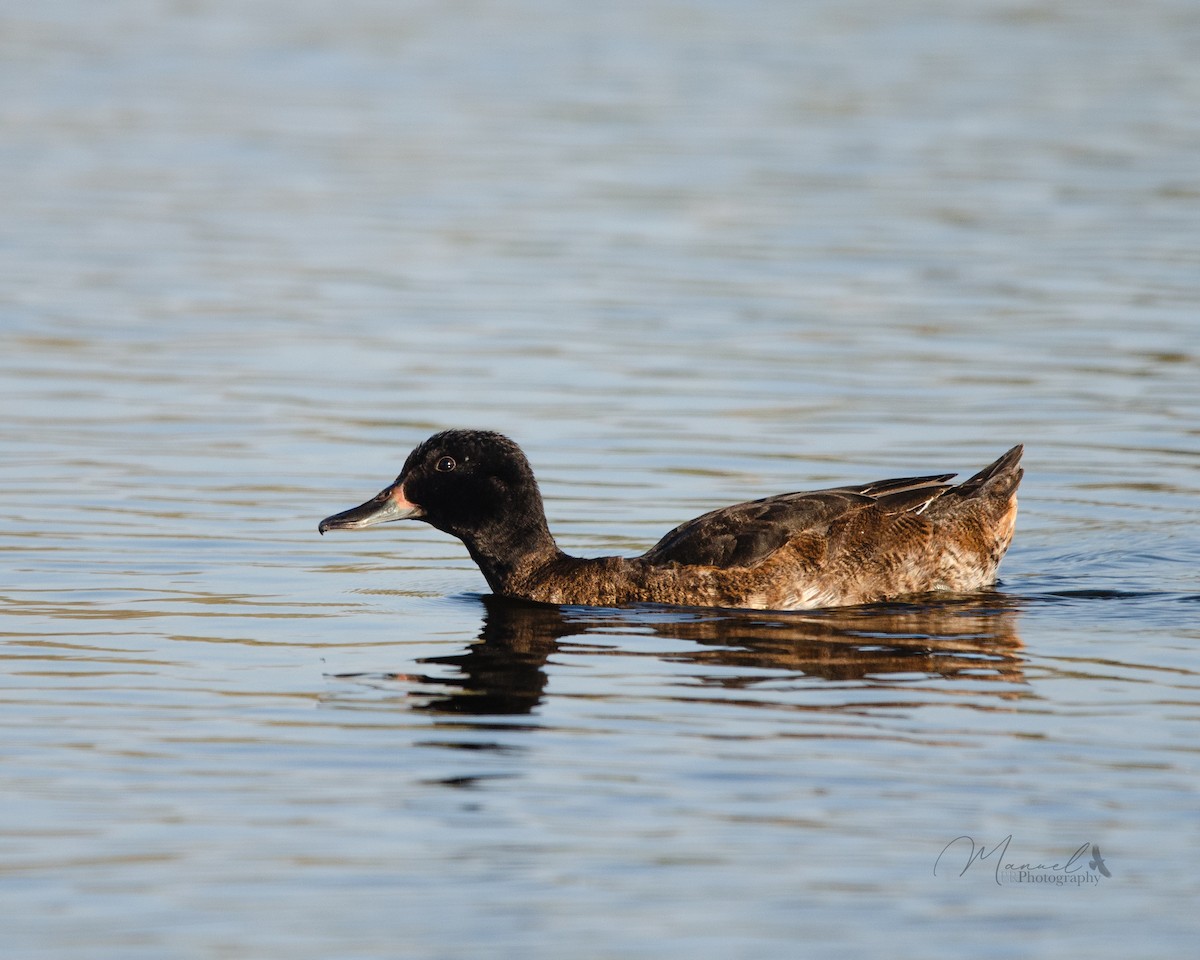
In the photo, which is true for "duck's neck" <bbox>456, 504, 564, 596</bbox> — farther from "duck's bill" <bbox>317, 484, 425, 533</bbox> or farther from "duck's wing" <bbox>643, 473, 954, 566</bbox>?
"duck's wing" <bbox>643, 473, 954, 566</bbox>

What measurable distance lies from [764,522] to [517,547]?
1361 mm

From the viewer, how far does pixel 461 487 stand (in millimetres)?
11719

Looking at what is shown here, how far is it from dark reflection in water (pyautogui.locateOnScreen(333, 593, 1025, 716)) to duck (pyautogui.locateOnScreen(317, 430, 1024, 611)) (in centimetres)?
14

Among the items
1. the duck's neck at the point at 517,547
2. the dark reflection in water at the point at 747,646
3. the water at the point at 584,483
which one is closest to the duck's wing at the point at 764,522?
the dark reflection in water at the point at 747,646

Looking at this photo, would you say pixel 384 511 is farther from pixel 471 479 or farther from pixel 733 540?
pixel 733 540

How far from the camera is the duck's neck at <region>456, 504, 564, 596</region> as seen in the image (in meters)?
11.6

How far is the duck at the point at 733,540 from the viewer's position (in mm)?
11273

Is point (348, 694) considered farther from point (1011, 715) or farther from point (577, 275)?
point (577, 275)

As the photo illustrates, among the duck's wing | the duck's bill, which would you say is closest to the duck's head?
the duck's bill

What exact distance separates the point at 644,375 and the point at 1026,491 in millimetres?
4152

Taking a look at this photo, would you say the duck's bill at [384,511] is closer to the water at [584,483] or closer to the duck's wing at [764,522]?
the water at [584,483]

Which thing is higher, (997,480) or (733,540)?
(997,480)

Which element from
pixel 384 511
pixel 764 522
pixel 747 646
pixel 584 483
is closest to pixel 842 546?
pixel 764 522

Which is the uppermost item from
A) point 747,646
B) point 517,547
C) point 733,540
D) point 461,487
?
point 461,487
